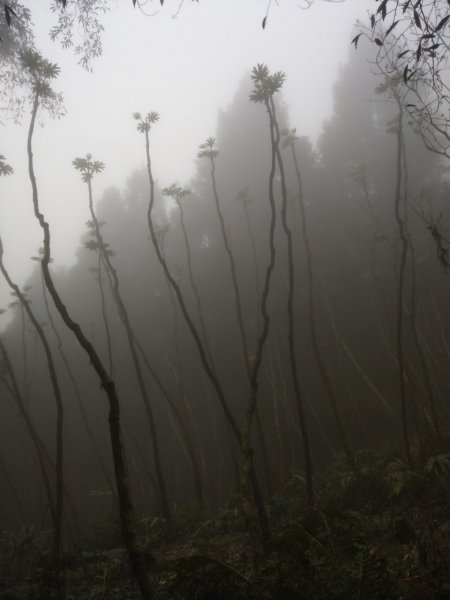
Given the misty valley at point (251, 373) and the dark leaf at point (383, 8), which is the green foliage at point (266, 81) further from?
the dark leaf at point (383, 8)

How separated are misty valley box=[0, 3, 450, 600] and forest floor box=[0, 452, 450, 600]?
36 mm

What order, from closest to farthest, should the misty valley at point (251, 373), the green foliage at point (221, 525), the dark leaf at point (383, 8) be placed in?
the dark leaf at point (383, 8) → the misty valley at point (251, 373) → the green foliage at point (221, 525)

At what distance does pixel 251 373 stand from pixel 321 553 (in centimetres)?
351

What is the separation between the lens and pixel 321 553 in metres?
3.93

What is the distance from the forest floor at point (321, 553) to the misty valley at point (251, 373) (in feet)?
0.12

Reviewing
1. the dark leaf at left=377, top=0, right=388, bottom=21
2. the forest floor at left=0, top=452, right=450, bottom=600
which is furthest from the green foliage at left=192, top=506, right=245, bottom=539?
the dark leaf at left=377, top=0, right=388, bottom=21

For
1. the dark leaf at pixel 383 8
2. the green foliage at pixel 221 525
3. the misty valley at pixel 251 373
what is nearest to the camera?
the dark leaf at pixel 383 8

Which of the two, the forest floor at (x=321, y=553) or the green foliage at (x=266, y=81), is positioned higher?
the green foliage at (x=266, y=81)

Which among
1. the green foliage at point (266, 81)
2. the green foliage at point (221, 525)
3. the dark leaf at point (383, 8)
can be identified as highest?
the green foliage at point (266, 81)

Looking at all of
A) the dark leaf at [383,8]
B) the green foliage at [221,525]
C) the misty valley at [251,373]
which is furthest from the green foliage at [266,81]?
the green foliage at [221,525]

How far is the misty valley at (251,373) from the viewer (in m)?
7.01

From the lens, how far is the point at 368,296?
67.8ft

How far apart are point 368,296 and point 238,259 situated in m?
7.87

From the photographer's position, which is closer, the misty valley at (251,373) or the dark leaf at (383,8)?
the dark leaf at (383,8)
